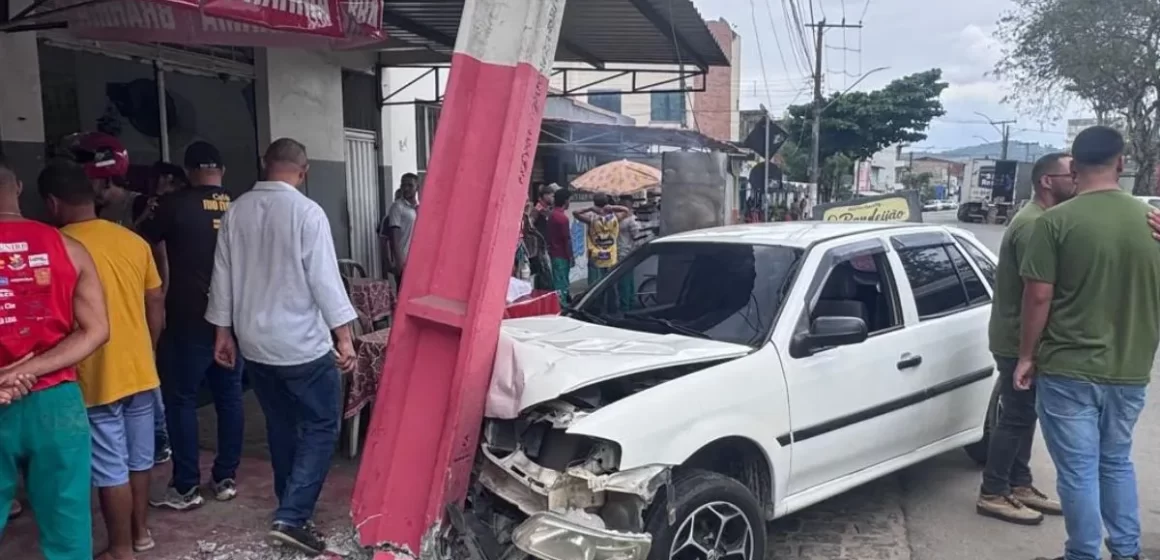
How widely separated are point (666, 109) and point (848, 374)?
39443mm

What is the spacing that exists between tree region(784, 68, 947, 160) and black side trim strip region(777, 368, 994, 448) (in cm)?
2610

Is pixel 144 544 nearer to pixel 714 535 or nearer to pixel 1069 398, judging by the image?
pixel 714 535

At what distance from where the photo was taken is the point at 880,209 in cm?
923

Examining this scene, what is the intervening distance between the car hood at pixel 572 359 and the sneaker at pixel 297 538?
1143mm

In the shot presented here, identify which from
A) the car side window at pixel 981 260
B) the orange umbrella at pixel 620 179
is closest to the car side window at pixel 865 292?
the car side window at pixel 981 260

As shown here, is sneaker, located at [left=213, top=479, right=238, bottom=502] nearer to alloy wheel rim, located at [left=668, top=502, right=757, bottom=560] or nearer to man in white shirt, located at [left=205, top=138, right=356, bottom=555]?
man in white shirt, located at [left=205, top=138, right=356, bottom=555]

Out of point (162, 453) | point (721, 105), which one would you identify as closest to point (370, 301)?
point (162, 453)

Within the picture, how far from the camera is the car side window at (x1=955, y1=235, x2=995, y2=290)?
530 centimetres

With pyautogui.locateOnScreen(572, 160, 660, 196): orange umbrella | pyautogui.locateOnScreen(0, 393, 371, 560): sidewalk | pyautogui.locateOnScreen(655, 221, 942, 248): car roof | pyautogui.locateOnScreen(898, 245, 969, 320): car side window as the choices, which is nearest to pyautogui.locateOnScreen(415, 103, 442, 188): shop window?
pyautogui.locateOnScreen(572, 160, 660, 196): orange umbrella

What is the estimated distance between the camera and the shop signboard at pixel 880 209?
9.22 meters

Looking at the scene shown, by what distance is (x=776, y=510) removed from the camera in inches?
150

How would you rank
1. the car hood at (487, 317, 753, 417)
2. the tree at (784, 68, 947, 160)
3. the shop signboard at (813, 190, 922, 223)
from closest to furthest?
the car hood at (487, 317, 753, 417), the shop signboard at (813, 190, 922, 223), the tree at (784, 68, 947, 160)

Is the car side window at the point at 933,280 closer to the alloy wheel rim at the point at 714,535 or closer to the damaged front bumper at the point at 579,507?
the alloy wheel rim at the point at 714,535

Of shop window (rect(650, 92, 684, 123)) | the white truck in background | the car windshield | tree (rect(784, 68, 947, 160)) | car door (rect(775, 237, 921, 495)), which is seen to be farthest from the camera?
the white truck in background
